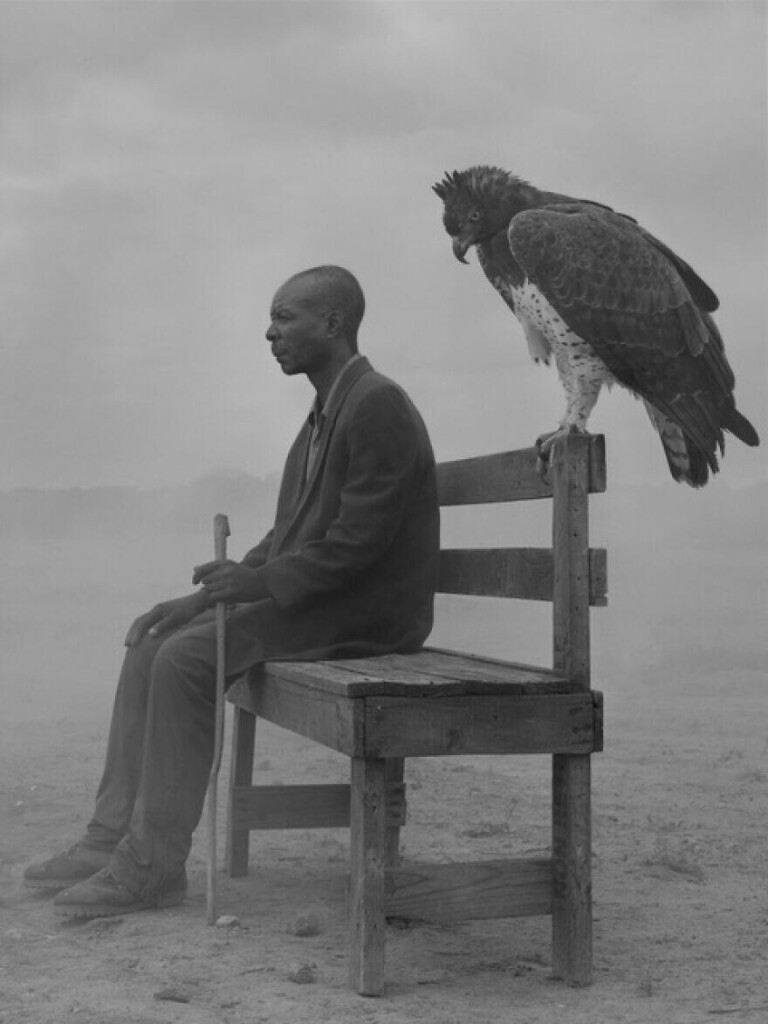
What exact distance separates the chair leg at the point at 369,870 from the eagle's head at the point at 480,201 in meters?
2.37

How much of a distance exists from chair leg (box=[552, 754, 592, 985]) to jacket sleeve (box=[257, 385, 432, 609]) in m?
0.86

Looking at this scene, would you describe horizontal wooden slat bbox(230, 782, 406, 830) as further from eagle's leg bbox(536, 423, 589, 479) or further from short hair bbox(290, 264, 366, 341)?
short hair bbox(290, 264, 366, 341)

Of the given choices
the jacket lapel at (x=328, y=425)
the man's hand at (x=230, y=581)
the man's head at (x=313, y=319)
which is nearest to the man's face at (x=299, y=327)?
the man's head at (x=313, y=319)

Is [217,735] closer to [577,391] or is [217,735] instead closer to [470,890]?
[470,890]

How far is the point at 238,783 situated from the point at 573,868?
5.82 ft

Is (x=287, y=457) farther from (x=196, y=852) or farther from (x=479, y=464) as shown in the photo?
(x=196, y=852)

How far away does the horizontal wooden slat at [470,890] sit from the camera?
13.1 feet

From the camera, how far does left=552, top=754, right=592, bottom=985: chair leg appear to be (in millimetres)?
4078

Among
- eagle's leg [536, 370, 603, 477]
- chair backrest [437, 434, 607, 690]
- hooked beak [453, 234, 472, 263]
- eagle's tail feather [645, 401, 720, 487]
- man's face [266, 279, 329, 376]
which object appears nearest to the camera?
chair backrest [437, 434, 607, 690]

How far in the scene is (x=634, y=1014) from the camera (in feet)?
12.4

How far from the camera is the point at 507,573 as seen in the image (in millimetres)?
4594

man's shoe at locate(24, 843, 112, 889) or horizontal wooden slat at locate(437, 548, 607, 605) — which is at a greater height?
horizontal wooden slat at locate(437, 548, 607, 605)

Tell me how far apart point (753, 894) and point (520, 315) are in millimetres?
2265

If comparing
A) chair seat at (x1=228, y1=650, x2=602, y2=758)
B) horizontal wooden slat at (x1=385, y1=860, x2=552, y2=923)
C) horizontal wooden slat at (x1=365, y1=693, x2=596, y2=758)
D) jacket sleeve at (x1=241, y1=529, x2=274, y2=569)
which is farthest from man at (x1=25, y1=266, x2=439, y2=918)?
horizontal wooden slat at (x1=385, y1=860, x2=552, y2=923)
